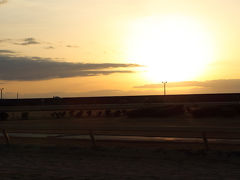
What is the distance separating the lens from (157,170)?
9289 mm

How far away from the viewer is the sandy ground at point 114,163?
342 inches

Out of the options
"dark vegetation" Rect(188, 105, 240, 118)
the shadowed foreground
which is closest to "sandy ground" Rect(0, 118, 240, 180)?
the shadowed foreground

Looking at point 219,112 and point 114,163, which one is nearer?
point 114,163

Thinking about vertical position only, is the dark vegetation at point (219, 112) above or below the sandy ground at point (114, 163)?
above

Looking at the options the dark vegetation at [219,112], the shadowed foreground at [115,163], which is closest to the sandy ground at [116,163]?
Answer: the shadowed foreground at [115,163]

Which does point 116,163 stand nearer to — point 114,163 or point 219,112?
point 114,163

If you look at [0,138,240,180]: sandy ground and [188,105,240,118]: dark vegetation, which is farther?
[188,105,240,118]: dark vegetation

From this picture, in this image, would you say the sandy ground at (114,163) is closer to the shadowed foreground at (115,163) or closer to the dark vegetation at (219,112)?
the shadowed foreground at (115,163)

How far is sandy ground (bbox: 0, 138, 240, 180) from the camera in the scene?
8.68 meters

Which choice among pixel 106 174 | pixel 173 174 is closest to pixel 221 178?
pixel 173 174

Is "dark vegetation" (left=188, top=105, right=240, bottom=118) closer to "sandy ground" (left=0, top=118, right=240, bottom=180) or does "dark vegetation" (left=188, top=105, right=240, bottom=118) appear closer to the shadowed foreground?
"sandy ground" (left=0, top=118, right=240, bottom=180)

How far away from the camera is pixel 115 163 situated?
1053cm

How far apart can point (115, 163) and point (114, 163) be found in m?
0.03

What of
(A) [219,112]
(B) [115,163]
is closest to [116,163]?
(B) [115,163]
